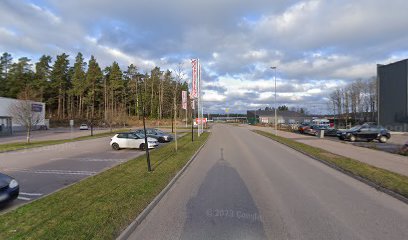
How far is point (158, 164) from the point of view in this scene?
580 inches

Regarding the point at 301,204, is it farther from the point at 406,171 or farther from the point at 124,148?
the point at 124,148

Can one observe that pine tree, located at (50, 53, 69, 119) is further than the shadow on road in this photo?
Yes

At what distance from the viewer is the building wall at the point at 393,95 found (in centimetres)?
5447

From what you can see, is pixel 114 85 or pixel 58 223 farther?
pixel 114 85

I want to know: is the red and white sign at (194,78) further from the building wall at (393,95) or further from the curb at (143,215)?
the building wall at (393,95)

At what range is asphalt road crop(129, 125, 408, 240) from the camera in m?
5.94

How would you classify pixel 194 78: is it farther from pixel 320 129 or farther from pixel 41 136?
pixel 41 136

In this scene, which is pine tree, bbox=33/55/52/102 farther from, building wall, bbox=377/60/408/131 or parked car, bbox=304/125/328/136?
building wall, bbox=377/60/408/131

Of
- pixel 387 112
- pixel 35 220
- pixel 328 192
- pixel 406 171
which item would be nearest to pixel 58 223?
pixel 35 220

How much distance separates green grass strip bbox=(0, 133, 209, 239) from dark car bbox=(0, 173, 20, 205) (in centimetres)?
46

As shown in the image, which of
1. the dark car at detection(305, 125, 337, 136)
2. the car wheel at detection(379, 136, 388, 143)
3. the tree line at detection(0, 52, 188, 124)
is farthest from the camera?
the tree line at detection(0, 52, 188, 124)

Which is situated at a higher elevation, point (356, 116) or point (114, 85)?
point (114, 85)

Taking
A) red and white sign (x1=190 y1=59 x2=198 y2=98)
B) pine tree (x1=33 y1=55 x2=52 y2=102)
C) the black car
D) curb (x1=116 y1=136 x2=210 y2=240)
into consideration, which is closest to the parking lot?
curb (x1=116 y1=136 x2=210 y2=240)

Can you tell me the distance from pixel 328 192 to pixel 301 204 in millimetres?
1868
